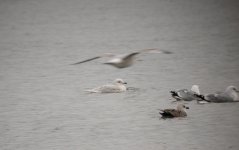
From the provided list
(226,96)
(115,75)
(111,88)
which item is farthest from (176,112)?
(115,75)

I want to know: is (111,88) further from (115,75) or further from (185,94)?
(115,75)

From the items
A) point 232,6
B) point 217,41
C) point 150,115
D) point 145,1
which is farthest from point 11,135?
point 145,1

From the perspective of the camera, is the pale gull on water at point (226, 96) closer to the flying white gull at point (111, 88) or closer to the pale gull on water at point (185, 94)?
the pale gull on water at point (185, 94)

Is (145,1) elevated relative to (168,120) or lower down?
lower down

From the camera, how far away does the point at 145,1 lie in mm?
20281

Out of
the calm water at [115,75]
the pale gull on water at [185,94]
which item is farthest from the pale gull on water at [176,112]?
the pale gull on water at [185,94]

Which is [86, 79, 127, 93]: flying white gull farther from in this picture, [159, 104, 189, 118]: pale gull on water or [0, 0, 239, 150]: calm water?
[159, 104, 189, 118]: pale gull on water

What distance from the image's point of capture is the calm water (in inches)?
285

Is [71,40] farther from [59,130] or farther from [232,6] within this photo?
[59,130]

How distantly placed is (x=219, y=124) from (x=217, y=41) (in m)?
5.70

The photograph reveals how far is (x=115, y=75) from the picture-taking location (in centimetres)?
1043

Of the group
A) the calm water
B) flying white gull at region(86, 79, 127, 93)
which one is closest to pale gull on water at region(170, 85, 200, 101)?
the calm water

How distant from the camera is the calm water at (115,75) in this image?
724 cm

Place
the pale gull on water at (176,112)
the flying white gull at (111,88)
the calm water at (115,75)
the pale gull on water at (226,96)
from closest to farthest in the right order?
the calm water at (115,75), the pale gull on water at (176,112), the pale gull on water at (226,96), the flying white gull at (111,88)
